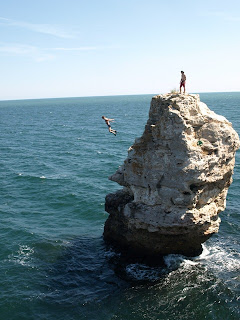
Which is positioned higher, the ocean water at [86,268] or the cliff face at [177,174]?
the cliff face at [177,174]

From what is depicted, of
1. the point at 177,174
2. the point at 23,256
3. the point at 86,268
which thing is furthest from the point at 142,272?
the point at 23,256

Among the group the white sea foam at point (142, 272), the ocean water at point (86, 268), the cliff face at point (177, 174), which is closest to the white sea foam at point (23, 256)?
the ocean water at point (86, 268)

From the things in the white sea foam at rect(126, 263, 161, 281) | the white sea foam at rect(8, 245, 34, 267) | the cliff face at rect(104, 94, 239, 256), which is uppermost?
the cliff face at rect(104, 94, 239, 256)

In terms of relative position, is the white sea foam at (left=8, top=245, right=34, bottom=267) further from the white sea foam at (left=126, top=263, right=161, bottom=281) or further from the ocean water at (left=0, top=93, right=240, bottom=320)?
the white sea foam at (left=126, top=263, right=161, bottom=281)

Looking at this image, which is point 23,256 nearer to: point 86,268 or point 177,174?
point 86,268

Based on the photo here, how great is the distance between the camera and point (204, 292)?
21.3 meters

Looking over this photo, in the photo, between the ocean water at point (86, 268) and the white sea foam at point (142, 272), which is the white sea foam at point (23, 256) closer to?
the ocean water at point (86, 268)

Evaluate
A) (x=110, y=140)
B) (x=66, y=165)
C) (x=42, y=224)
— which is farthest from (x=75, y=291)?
(x=110, y=140)

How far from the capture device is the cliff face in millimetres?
21109

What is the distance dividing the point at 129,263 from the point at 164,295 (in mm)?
4481

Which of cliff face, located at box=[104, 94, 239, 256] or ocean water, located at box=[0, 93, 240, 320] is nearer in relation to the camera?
ocean water, located at box=[0, 93, 240, 320]

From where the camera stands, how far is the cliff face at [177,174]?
2111 cm

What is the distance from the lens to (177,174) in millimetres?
21344

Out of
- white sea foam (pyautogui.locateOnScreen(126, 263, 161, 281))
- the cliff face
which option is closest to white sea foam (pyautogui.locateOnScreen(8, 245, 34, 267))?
white sea foam (pyautogui.locateOnScreen(126, 263, 161, 281))
